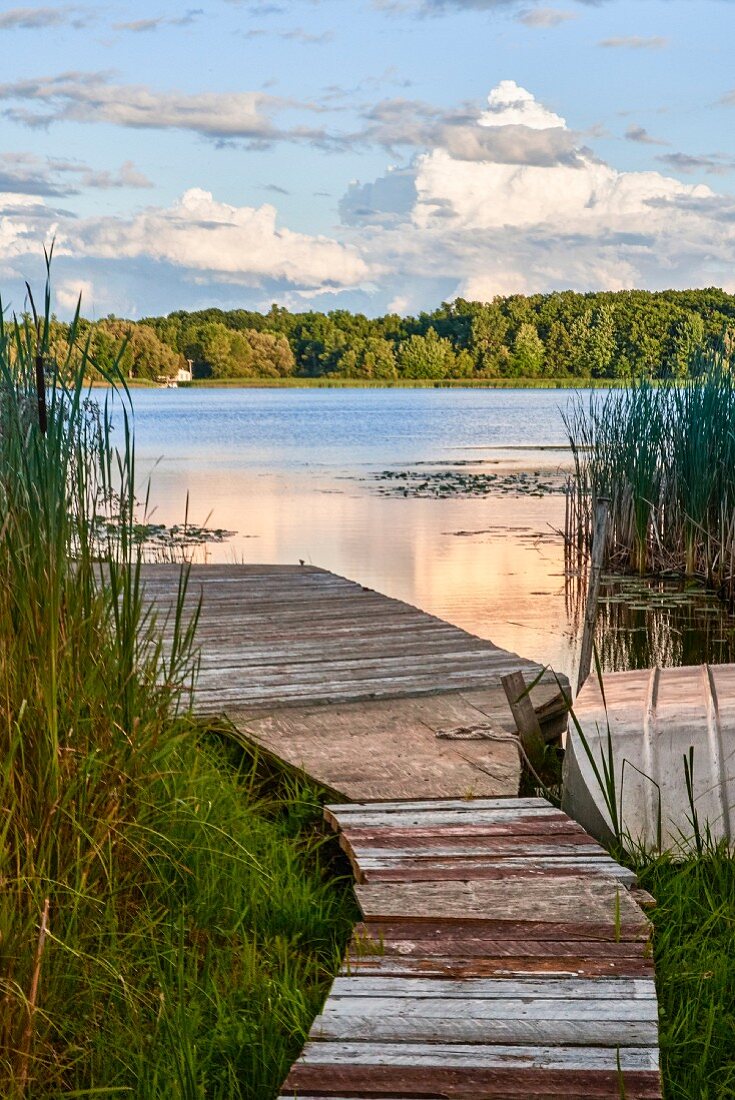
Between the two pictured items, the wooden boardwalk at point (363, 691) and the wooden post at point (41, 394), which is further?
the wooden boardwalk at point (363, 691)

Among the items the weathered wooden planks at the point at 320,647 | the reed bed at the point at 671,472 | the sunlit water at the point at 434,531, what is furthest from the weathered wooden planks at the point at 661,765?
the reed bed at the point at 671,472

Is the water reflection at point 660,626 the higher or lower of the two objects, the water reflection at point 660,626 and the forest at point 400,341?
the lower

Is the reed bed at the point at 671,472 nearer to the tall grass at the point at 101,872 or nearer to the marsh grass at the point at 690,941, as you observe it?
the marsh grass at the point at 690,941

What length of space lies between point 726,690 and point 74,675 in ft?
5.77

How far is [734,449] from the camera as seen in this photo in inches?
291

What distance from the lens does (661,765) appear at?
3.11 m

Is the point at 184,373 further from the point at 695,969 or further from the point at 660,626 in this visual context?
the point at 695,969

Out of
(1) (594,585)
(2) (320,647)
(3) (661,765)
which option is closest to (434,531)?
(2) (320,647)

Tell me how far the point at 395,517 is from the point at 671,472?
5273 millimetres

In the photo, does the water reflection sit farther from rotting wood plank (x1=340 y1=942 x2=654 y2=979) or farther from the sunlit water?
rotting wood plank (x1=340 y1=942 x2=654 y2=979)

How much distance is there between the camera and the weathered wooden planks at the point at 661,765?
307cm

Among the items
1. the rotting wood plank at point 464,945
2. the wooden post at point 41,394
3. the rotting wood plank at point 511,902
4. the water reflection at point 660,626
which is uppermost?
the wooden post at point 41,394

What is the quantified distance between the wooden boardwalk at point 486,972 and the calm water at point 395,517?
4060mm

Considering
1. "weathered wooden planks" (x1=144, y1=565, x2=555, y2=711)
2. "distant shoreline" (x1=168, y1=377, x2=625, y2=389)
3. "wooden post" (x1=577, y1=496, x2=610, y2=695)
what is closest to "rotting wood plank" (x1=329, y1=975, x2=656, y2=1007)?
"weathered wooden planks" (x1=144, y1=565, x2=555, y2=711)
